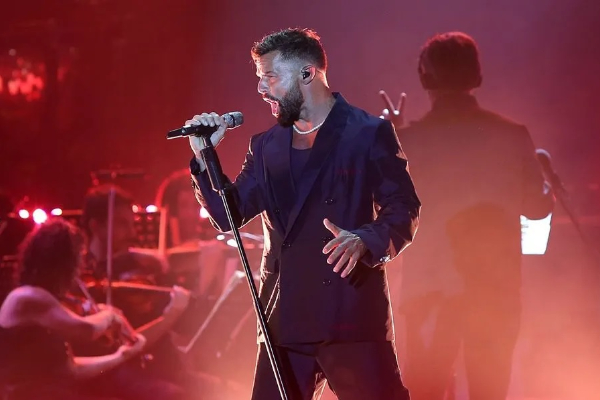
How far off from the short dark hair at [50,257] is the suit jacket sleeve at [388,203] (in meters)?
2.66

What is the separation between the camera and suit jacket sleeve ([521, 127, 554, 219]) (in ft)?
11.4

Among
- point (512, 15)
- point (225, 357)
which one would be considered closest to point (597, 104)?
point (512, 15)

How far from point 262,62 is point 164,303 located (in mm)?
2778

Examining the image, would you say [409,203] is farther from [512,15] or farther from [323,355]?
[512,15]

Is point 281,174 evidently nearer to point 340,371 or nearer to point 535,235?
point 340,371

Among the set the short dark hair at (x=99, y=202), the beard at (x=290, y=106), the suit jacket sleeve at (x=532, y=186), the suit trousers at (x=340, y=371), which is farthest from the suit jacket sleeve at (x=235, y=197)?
the short dark hair at (x=99, y=202)

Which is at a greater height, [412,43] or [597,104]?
[412,43]

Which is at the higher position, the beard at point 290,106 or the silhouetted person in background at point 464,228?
the beard at point 290,106

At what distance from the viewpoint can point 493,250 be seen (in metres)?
3.49

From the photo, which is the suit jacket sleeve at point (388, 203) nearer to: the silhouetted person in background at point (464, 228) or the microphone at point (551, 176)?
the silhouetted person in background at point (464, 228)

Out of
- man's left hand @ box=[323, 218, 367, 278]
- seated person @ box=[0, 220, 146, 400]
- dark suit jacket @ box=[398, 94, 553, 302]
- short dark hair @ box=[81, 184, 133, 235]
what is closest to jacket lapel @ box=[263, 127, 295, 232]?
man's left hand @ box=[323, 218, 367, 278]

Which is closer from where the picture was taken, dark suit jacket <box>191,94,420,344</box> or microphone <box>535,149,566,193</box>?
dark suit jacket <box>191,94,420,344</box>

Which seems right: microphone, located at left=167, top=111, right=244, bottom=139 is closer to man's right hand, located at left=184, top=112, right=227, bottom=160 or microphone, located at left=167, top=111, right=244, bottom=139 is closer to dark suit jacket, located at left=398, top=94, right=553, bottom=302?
man's right hand, located at left=184, top=112, right=227, bottom=160

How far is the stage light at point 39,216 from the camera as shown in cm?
494
